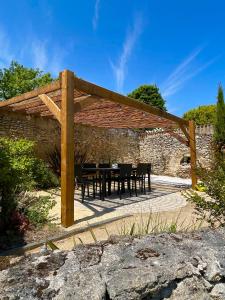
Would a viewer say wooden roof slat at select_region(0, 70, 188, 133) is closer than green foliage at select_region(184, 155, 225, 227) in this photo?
No

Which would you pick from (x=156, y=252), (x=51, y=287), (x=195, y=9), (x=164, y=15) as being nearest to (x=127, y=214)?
(x=156, y=252)

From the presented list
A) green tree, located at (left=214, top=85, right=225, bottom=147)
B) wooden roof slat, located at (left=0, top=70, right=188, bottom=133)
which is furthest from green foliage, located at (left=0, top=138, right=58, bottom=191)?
green tree, located at (left=214, top=85, right=225, bottom=147)

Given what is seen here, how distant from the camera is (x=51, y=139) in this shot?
34.0ft

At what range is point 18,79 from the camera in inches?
666

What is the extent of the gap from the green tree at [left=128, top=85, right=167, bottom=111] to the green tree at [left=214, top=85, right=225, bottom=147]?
48.1ft

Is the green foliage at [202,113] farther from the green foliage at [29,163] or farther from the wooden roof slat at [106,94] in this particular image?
the wooden roof slat at [106,94]

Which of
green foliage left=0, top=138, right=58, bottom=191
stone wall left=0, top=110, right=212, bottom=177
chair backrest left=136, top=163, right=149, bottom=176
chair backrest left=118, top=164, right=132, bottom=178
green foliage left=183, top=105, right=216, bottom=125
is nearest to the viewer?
green foliage left=0, top=138, right=58, bottom=191

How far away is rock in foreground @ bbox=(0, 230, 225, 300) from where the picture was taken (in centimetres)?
117

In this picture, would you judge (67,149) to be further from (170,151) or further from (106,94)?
(170,151)

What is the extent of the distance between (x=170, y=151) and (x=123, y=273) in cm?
1249

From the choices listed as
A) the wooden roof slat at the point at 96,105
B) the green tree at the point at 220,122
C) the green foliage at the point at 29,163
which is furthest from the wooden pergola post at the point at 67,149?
the green tree at the point at 220,122

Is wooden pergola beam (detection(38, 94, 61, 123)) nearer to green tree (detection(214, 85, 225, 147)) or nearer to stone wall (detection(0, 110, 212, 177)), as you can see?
stone wall (detection(0, 110, 212, 177))

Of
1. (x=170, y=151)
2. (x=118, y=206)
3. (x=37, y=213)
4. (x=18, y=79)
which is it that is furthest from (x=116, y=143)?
(x=37, y=213)

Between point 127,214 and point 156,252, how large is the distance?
3930 millimetres
